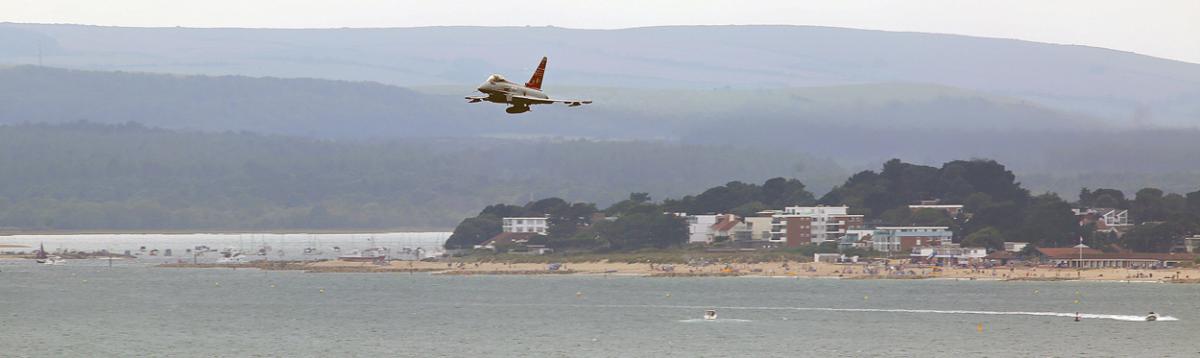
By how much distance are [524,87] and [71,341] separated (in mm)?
112555

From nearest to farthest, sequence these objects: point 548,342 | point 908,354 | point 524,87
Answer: point 524,87 < point 908,354 < point 548,342

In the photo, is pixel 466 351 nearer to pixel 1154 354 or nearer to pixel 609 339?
pixel 609 339

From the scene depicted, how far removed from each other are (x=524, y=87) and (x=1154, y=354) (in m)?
96.0

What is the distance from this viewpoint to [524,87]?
95375 millimetres

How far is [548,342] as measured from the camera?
624ft

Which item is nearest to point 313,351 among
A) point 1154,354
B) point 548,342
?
point 548,342

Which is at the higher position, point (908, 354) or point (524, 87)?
point (524, 87)

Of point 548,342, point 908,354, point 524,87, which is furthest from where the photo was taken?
point 548,342

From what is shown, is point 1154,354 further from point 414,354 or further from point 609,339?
point 414,354

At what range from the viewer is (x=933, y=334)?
7805 inches

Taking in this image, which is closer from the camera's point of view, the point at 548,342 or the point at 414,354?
the point at 414,354

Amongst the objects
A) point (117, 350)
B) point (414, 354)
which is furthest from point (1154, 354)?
point (117, 350)

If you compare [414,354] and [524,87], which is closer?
[524,87]

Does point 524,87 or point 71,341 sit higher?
point 524,87
